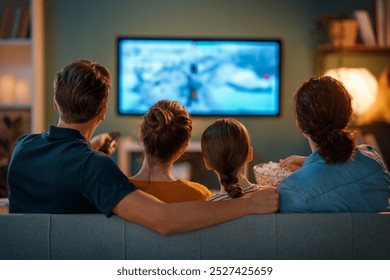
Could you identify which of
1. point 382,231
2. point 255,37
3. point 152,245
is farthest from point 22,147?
point 255,37

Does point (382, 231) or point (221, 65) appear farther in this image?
point (221, 65)

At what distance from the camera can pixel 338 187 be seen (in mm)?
1776

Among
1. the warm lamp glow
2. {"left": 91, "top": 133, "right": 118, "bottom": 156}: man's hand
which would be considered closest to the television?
the warm lamp glow

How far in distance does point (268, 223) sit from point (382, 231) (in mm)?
292

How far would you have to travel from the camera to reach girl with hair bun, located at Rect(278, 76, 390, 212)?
1.77 meters

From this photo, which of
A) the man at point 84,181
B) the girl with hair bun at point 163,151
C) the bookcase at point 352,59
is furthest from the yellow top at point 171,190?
the bookcase at point 352,59

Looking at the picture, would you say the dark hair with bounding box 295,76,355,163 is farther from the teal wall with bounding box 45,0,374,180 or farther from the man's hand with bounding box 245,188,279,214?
the teal wall with bounding box 45,0,374,180

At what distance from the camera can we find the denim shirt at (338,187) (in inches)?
69.3

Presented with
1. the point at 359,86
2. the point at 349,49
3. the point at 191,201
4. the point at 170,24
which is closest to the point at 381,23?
the point at 349,49

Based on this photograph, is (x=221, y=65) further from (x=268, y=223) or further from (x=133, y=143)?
(x=268, y=223)

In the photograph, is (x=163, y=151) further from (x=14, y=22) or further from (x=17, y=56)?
(x=17, y=56)

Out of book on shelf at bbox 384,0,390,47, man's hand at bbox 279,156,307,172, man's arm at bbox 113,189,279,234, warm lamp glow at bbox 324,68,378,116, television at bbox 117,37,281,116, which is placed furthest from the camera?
television at bbox 117,37,281,116

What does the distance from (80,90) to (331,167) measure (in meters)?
0.72

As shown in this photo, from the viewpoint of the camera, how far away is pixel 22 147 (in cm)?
181
